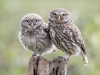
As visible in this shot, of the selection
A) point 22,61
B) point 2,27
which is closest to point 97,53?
point 22,61

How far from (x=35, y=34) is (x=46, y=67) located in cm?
87

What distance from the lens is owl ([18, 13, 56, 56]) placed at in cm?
660

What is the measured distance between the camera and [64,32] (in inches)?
261

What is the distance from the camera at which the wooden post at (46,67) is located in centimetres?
580

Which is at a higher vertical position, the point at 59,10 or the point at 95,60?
the point at 59,10

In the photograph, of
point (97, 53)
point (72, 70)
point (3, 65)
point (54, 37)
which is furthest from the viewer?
point (72, 70)

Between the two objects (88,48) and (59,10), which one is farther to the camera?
(88,48)

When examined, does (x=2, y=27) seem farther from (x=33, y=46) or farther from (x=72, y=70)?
(x=33, y=46)

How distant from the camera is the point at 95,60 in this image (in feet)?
24.5

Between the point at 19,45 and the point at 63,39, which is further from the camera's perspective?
the point at 19,45

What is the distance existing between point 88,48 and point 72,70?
119cm

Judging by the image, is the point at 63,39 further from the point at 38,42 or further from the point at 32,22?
the point at 32,22

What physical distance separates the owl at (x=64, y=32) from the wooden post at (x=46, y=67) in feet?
2.18

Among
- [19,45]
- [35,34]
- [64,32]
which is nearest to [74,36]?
[64,32]
